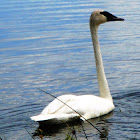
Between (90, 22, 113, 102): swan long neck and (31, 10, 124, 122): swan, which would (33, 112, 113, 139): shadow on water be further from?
(90, 22, 113, 102): swan long neck

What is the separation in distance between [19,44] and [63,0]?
1857 cm

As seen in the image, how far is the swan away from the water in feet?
0.59

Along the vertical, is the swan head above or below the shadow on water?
above

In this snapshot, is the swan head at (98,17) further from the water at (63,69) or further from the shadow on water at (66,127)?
the shadow on water at (66,127)

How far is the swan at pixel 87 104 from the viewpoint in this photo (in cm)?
762

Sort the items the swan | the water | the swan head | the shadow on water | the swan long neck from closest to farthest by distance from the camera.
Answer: the shadow on water → the swan → the water → the swan long neck → the swan head

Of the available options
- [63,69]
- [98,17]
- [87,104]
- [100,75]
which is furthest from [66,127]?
[63,69]

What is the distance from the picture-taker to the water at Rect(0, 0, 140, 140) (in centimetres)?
788

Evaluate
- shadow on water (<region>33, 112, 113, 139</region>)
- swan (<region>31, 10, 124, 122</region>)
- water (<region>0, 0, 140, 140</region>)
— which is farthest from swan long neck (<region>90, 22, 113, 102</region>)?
shadow on water (<region>33, 112, 113, 139</region>)

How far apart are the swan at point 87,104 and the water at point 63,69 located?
181 millimetres

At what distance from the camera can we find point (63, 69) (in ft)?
39.4

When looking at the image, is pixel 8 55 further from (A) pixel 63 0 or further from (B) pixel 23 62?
(A) pixel 63 0

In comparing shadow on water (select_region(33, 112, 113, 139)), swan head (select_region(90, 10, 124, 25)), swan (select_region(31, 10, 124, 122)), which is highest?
swan head (select_region(90, 10, 124, 25))

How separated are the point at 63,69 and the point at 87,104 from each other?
13.2 ft
